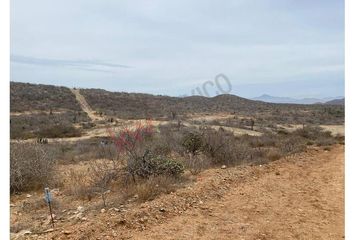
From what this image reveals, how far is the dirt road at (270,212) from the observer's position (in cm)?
505

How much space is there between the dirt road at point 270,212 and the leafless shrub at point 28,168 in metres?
4.05

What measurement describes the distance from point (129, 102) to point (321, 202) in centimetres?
4352

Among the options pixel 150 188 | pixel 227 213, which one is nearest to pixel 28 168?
pixel 150 188

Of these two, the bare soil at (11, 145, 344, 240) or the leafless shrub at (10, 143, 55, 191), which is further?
the leafless shrub at (10, 143, 55, 191)

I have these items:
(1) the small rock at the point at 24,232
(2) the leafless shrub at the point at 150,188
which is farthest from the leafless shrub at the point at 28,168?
(1) the small rock at the point at 24,232

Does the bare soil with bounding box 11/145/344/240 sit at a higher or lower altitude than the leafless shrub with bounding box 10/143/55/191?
lower

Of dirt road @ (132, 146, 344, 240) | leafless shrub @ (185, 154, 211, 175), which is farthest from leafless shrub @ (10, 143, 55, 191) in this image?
dirt road @ (132, 146, 344, 240)

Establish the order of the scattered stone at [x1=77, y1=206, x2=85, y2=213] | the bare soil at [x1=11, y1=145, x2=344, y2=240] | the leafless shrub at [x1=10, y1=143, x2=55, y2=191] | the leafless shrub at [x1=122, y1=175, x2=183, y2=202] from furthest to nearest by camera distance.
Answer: the leafless shrub at [x1=10, y1=143, x2=55, y2=191] → the leafless shrub at [x1=122, y1=175, x2=183, y2=202] → the scattered stone at [x1=77, y1=206, x2=85, y2=213] → the bare soil at [x1=11, y1=145, x2=344, y2=240]

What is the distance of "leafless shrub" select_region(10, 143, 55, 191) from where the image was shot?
8023 mm

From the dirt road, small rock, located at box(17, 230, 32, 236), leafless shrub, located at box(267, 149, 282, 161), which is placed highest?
leafless shrub, located at box(267, 149, 282, 161)

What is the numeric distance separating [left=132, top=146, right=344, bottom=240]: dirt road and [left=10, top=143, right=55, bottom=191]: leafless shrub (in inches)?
159

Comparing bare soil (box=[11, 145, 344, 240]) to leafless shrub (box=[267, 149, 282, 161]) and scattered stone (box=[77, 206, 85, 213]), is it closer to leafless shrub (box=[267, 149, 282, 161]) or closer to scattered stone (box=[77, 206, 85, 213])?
scattered stone (box=[77, 206, 85, 213])

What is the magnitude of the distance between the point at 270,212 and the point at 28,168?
5283 mm
